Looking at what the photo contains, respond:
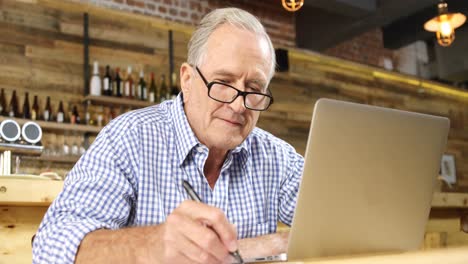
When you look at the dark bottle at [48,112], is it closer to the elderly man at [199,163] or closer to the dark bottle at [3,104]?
the dark bottle at [3,104]

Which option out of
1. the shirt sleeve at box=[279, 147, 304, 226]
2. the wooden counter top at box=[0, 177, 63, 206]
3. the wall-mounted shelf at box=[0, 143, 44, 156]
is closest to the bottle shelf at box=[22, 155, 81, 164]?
the wall-mounted shelf at box=[0, 143, 44, 156]

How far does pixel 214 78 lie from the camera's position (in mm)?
1312

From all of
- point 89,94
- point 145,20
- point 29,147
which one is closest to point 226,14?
point 29,147

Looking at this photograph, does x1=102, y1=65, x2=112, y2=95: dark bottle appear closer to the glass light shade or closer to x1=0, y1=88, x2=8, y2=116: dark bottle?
x1=0, y1=88, x2=8, y2=116: dark bottle

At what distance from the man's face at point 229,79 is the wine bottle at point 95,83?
2.69 meters

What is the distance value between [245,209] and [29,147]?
1.39 m

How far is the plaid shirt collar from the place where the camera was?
4.28ft

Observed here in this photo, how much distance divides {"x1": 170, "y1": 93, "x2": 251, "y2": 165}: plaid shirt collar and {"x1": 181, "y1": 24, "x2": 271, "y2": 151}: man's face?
0.10ft

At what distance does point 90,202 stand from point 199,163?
0.35 metres

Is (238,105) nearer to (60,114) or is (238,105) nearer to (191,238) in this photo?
(191,238)

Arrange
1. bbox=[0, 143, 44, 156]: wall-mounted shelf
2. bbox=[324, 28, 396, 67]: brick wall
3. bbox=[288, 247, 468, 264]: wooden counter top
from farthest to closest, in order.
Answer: bbox=[324, 28, 396, 67]: brick wall, bbox=[0, 143, 44, 156]: wall-mounted shelf, bbox=[288, 247, 468, 264]: wooden counter top

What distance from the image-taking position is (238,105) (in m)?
1.29

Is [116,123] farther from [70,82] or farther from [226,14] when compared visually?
[70,82]

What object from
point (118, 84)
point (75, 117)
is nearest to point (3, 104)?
point (75, 117)
